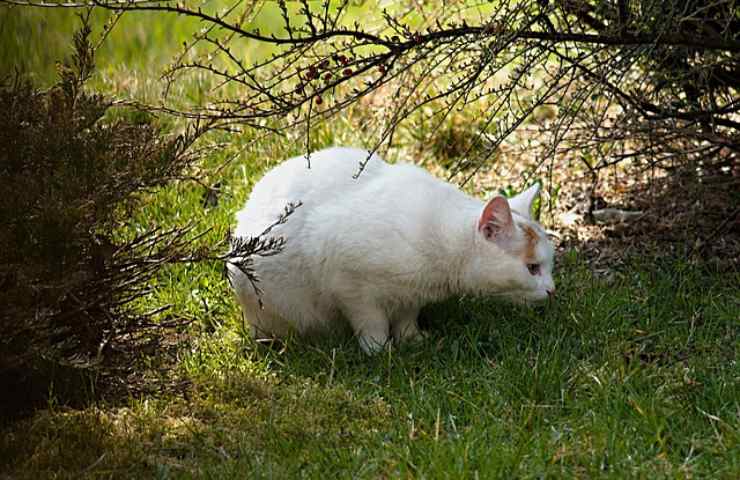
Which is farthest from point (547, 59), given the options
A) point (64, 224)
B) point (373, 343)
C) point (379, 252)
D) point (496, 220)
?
point (64, 224)

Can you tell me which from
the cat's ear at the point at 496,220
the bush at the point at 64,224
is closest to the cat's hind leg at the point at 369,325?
the cat's ear at the point at 496,220

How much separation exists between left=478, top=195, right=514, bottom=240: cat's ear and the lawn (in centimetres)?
38

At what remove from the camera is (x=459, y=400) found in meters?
3.61

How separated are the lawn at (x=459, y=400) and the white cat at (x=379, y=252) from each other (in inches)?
6.2

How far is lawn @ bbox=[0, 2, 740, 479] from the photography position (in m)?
3.18

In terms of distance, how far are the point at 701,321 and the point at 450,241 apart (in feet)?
3.65

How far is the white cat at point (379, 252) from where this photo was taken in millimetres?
4043

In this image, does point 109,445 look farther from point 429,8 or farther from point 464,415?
point 429,8

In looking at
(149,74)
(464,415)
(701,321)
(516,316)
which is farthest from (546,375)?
(149,74)

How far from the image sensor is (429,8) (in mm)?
6238

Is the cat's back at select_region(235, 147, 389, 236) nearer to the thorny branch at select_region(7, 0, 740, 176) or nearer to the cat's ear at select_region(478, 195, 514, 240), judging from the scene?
the thorny branch at select_region(7, 0, 740, 176)

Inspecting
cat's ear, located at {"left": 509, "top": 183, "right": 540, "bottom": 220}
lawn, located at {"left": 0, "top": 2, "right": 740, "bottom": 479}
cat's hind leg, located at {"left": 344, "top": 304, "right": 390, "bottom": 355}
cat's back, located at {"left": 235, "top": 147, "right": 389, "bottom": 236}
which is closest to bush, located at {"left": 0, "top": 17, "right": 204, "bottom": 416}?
lawn, located at {"left": 0, "top": 2, "right": 740, "bottom": 479}

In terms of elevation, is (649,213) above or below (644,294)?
above

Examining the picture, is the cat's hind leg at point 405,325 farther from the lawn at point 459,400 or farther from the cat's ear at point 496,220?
the cat's ear at point 496,220
